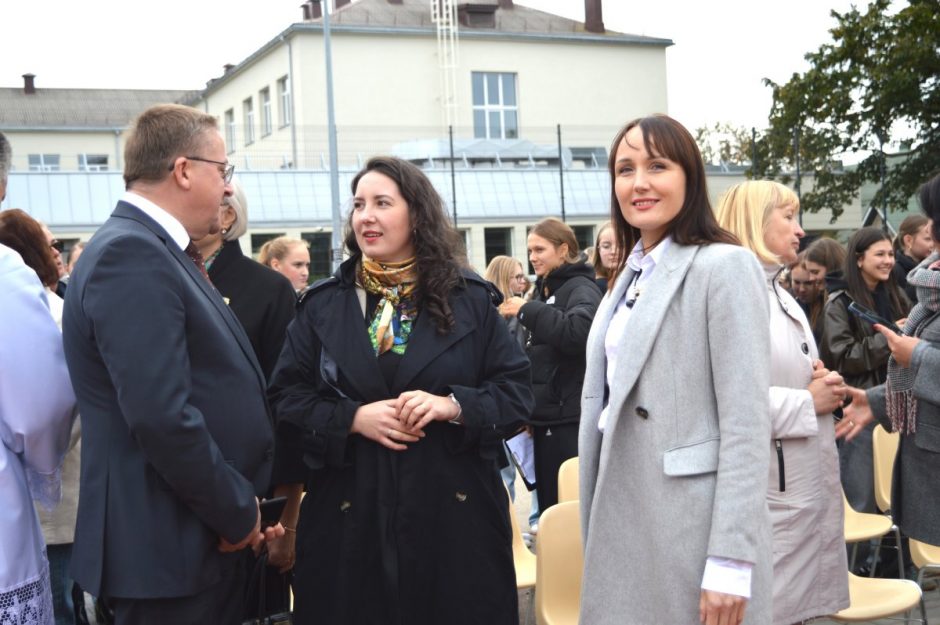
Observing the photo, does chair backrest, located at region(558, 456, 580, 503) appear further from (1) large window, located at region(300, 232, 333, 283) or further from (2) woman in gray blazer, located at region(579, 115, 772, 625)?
(1) large window, located at region(300, 232, 333, 283)

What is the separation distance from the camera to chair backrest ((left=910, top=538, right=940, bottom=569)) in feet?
14.8

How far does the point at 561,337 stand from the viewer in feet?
18.1

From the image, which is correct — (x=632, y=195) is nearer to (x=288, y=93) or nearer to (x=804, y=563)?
(x=804, y=563)

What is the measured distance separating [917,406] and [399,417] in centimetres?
187

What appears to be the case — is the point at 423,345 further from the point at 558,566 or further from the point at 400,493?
the point at 558,566

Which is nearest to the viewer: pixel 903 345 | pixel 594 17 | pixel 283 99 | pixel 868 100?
pixel 903 345

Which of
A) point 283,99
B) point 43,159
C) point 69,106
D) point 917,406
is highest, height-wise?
point 69,106

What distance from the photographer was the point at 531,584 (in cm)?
454

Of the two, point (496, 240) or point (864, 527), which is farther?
point (496, 240)

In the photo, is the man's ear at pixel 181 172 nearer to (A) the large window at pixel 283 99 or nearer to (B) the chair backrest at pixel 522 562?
(B) the chair backrest at pixel 522 562

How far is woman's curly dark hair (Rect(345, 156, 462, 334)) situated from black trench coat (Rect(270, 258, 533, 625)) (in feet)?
0.19

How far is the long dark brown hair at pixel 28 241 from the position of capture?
433 centimetres

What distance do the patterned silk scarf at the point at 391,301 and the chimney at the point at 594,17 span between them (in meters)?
43.8

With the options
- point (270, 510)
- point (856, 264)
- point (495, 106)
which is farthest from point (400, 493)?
point (495, 106)
